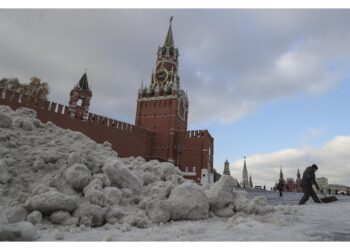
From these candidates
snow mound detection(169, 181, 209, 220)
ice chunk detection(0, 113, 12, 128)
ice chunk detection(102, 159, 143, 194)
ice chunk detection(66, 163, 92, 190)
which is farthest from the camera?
ice chunk detection(0, 113, 12, 128)

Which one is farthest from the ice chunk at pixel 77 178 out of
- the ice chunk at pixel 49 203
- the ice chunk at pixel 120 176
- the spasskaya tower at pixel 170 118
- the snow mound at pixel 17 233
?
the spasskaya tower at pixel 170 118

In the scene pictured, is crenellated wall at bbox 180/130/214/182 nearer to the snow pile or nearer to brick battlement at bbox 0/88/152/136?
brick battlement at bbox 0/88/152/136

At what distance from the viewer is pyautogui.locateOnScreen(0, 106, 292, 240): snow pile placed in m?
5.18

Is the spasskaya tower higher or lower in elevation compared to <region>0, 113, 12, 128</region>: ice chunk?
higher

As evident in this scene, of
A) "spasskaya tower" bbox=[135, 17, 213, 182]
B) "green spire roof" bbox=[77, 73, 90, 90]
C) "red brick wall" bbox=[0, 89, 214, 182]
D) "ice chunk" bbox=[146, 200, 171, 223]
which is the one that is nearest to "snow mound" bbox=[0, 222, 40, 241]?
"ice chunk" bbox=[146, 200, 171, 223]

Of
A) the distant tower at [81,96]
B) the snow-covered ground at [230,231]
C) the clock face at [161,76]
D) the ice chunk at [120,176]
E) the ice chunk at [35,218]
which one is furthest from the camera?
the clock face at [161,76]

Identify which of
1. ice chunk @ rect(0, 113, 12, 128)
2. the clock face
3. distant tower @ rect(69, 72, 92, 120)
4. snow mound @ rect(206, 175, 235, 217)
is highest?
the clock face

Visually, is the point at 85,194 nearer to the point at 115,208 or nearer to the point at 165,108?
the point at 115,208

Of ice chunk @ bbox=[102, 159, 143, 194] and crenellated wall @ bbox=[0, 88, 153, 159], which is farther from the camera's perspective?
crenellated wall @ bbox=[0, 88, 153, 159]

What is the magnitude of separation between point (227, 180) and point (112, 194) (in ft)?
8.24

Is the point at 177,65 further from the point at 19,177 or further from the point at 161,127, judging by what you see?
the point at 19,177

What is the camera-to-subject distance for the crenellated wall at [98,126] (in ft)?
82.0

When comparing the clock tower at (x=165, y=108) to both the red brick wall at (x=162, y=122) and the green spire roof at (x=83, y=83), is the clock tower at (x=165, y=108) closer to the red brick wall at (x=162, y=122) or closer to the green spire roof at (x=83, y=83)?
the red brick wall at (x=162, y=122)

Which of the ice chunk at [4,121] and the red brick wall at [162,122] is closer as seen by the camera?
the ice chunk at [4,121]
